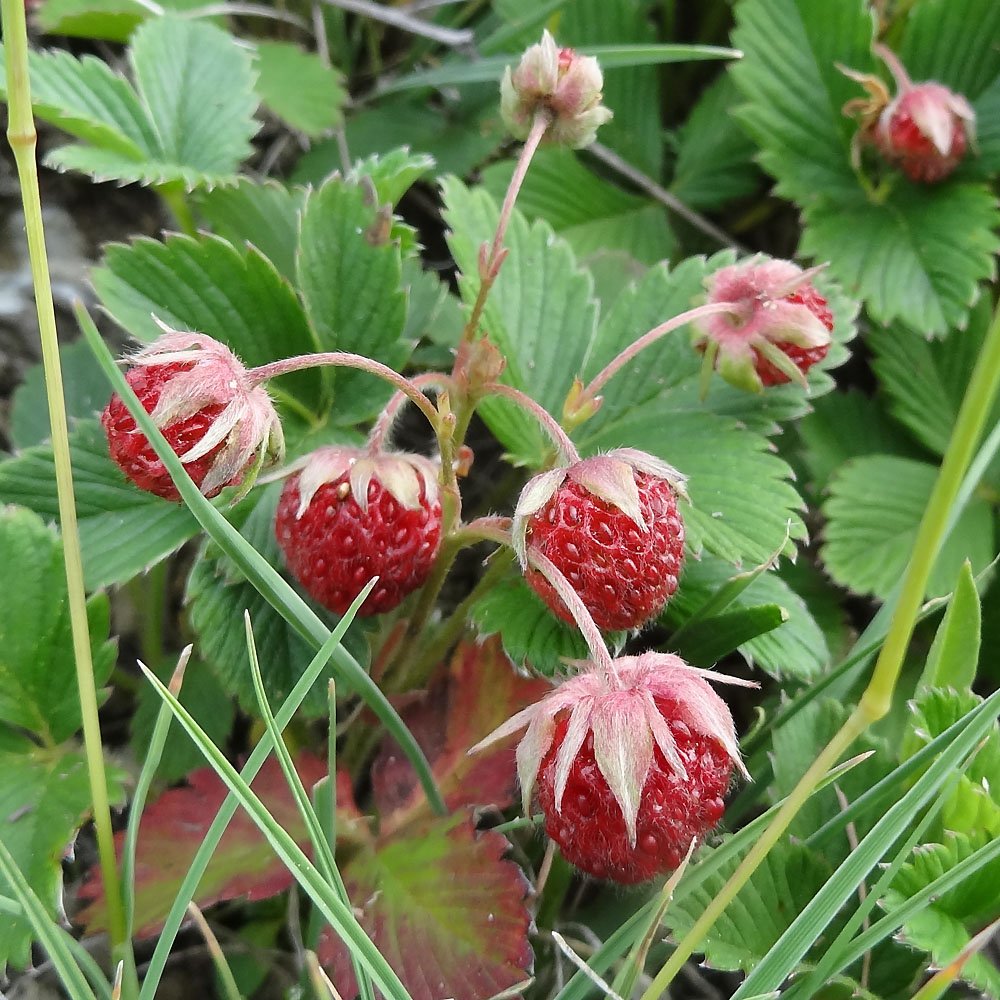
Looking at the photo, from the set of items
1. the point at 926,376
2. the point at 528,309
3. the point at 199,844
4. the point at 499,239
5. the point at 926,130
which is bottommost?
the point at 199,844

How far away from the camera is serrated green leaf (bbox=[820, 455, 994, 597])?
1.31 m

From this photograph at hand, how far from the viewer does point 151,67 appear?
1.28 metres

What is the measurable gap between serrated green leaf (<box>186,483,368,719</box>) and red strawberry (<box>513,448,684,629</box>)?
283 millimetres

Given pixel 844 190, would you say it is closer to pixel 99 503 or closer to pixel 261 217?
pixel 261 217

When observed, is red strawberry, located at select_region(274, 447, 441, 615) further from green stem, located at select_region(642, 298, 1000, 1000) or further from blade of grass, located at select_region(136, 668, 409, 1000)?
green stem, located at select_region(642, 298, 1000, 1000)

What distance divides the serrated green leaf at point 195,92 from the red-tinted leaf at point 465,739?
72 centimetres

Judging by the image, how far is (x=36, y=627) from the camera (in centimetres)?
93

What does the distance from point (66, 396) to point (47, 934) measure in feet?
2.73

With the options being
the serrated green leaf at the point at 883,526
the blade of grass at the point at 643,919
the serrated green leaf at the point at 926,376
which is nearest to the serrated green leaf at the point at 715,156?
the serrated green leaf at the point at 926,376

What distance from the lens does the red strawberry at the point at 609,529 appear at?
2.56 ft

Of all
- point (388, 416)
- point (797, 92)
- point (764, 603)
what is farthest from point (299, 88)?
point (764, 603)

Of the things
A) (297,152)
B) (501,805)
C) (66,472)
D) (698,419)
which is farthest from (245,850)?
(297,152)

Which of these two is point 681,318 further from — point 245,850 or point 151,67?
point 151,67

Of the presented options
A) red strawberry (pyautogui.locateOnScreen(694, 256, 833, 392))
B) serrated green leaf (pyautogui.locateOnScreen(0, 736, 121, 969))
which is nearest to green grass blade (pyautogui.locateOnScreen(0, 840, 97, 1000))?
serrated green leaf (pyautogui.locateOnScreen(0, 736, 121, 969))
